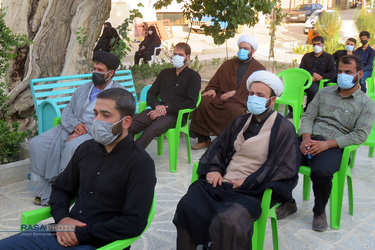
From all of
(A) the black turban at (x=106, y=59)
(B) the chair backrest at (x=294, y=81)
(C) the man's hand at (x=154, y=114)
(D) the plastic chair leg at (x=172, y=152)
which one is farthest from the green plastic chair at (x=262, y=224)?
(B) the chair backrest at (x=294, y=81)

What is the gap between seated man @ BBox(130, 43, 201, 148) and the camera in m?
5.55

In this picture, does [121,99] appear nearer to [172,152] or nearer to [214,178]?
[214,178]

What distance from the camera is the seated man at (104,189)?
254 cm

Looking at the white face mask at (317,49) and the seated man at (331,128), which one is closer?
the seated man at (331,128)

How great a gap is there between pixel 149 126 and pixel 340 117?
2187 mm

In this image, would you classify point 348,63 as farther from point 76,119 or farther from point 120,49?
point 120,49

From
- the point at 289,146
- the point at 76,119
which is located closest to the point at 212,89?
the point at 76,119

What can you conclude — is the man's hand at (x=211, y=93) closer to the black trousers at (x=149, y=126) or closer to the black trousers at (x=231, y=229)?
the black trousers at (x=149, y=126)

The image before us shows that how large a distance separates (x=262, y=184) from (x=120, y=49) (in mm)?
4924

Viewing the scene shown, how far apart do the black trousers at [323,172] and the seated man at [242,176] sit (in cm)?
69

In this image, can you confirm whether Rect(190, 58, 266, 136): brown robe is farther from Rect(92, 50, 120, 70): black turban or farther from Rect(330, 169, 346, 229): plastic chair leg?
Rect(330, 169, 346, 229): plastic chair leg

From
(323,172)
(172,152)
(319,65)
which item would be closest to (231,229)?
(323,172)

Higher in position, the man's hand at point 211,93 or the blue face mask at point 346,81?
the blue face mask at point 346,81

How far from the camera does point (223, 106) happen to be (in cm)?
641
